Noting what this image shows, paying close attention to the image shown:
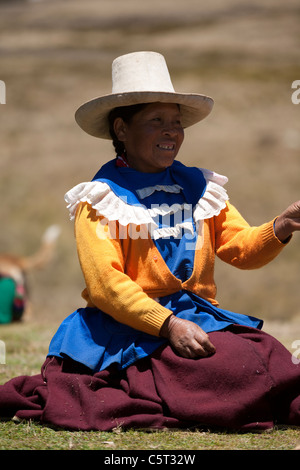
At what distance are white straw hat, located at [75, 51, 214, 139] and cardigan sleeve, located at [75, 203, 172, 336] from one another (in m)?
0.57

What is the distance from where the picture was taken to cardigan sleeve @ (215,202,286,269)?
3830mm

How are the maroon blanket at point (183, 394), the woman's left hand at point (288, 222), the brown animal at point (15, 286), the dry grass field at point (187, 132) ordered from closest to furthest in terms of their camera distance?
the maroon blanket at point (183, 394) < the woman's left hand at point (288, 222) < the brown animal at point (15, 286) < the dry grass field at point (187, 132)

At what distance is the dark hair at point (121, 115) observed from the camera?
3908 mm

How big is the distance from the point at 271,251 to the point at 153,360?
2.81 feet

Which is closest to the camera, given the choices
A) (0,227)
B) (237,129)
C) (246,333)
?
(246,333)

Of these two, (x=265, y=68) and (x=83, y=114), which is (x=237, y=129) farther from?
(x=83, y=114)

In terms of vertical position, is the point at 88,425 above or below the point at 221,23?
below

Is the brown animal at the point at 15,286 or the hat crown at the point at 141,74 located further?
the brown animal at the point at 15,286

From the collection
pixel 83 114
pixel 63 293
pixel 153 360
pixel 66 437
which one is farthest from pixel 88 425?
pixel 63 293

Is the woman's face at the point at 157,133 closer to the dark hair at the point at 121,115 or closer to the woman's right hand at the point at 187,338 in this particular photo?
the dark hair at the point at 121,115

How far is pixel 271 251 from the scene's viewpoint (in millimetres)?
3846

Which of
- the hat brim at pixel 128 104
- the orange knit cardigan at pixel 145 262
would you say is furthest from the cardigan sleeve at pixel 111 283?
the hat brim at pixel 128 104

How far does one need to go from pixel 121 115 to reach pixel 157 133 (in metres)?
0.28

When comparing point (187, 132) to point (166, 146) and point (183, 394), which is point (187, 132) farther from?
point (183, 394)
